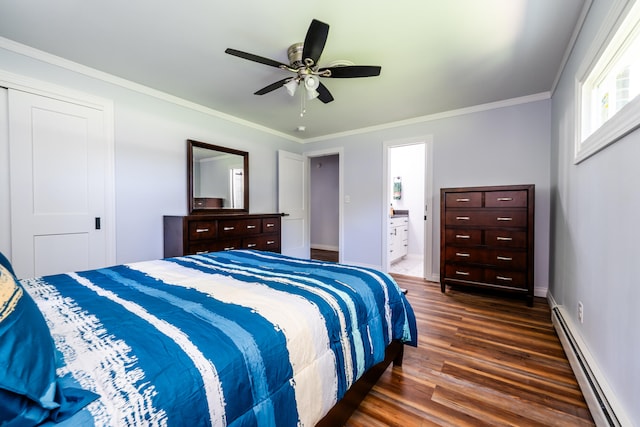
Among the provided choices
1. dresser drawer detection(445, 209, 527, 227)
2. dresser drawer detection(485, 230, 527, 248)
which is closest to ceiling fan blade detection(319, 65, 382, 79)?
dresser drawer detection(445, 209, 527, 227)

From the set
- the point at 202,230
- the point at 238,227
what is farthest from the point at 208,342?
the point at 238,227

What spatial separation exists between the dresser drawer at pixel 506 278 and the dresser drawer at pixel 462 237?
0.35m

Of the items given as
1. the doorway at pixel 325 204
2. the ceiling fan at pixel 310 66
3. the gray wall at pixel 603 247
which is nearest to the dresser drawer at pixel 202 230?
the ceiling fan at pixel 310 66

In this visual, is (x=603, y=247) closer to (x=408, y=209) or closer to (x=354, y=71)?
(x=354, y=71)

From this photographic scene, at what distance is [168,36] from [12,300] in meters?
2.17

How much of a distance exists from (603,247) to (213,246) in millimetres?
3260

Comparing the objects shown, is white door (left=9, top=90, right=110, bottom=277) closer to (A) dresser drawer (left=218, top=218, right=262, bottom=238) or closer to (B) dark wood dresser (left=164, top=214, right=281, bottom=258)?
(B) dark wood dresser (left=164, top=214, right=281, bottom=258)

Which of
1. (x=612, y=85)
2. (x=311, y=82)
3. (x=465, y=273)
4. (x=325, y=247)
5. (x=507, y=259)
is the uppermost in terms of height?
(x=311, y=82)

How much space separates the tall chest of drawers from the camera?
9.21ft

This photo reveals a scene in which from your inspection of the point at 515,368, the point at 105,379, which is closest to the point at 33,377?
the point at 105,379

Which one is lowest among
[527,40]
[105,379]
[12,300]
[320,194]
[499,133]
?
[105,379]

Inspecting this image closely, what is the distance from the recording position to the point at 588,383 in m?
1.44

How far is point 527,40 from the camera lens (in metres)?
2.08

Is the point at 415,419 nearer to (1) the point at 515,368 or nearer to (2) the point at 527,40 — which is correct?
(1) the point at 515,368
